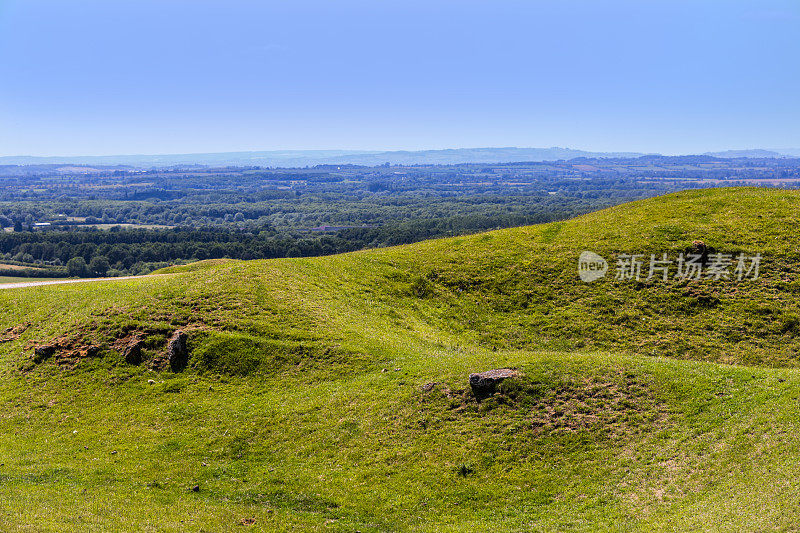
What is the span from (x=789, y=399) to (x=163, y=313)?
37.4m

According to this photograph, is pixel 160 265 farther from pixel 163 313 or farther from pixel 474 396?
pixel 474 396

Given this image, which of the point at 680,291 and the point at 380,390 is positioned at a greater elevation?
the point at 680,291

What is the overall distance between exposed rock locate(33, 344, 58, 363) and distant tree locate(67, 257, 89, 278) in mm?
158995

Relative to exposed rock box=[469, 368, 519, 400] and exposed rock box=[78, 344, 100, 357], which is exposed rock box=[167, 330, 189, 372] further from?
exposed rock box=[469, 368, 519, 400]

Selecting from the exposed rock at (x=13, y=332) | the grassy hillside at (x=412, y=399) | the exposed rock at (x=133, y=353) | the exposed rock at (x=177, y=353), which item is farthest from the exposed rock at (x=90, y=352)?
the exposed rock at (x=13, y=332)

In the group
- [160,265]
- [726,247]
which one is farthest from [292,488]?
[160,265]

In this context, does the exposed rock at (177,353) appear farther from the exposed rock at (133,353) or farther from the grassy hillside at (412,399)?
the exposed rock at (133,353)

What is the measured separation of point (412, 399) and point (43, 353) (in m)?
26.1

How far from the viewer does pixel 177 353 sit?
32656 millimetres

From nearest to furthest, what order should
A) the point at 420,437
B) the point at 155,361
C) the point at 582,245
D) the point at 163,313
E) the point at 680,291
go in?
the point at 420,437
the point at 155,361
the point at 163,313
the point at 680,291
the point at 582,245

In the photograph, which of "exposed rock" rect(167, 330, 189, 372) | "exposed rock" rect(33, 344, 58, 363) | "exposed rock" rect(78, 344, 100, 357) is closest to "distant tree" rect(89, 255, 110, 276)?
"exposed rock" rect(33, 344, 58, 363)

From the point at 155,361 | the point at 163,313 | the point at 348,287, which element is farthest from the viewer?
the point at 348,287

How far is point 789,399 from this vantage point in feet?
71.4

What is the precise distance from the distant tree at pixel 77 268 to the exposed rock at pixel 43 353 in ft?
522
